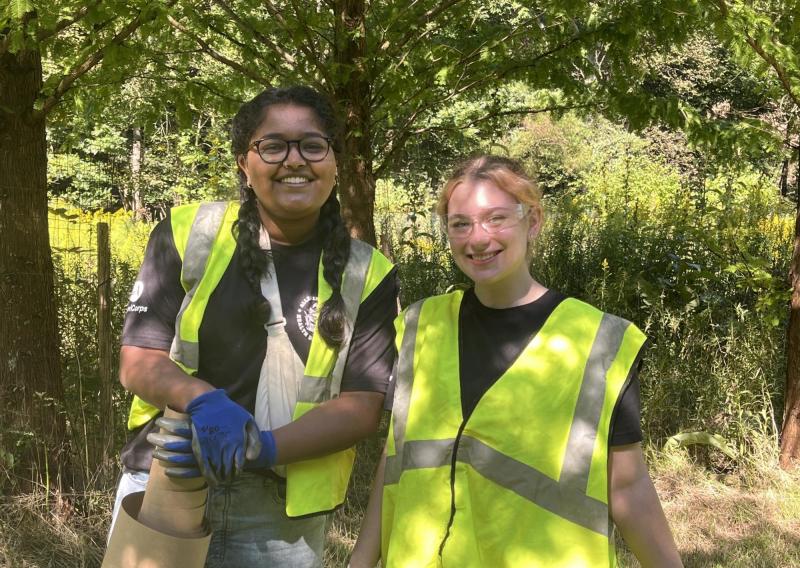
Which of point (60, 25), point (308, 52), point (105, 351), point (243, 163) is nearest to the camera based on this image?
point (243, 163)

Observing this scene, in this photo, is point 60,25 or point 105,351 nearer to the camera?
point 60,25

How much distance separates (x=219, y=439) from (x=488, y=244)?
69cm

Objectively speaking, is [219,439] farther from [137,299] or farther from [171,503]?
[137,299]

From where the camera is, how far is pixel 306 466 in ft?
6.20

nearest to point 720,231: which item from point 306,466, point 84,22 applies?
point 84,22

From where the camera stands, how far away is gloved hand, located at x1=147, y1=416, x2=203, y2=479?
158 cm

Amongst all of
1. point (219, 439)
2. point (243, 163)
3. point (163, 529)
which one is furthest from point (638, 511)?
point (243, 163)

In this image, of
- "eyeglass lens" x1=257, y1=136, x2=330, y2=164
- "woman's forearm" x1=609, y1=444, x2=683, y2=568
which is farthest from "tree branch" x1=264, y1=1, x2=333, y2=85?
"woman's forearm" x1=609, y1=444, x2=683, y2=568

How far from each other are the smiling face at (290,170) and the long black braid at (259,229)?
21mm

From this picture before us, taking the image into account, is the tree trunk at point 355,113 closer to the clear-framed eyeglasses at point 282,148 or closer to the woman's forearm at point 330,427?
the clear-framed eyeglasses at point 282,148

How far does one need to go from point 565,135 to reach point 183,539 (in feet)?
69.3

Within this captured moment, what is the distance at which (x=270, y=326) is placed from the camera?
190 cm

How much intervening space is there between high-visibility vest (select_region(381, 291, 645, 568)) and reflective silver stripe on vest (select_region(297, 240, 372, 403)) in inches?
8.3

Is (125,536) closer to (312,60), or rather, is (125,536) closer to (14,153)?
(14,153)
